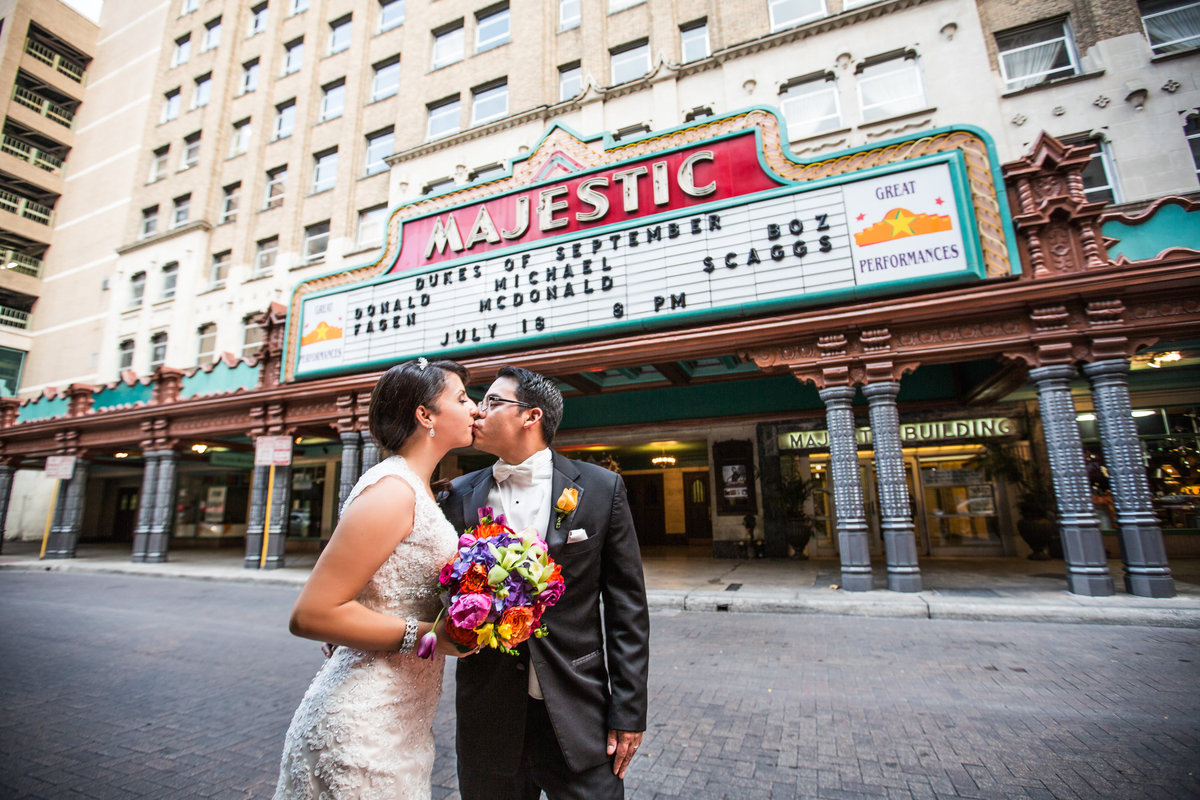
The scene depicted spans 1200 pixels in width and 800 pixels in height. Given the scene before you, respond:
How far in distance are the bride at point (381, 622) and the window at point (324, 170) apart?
2260cm

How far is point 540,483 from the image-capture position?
222 centimetres

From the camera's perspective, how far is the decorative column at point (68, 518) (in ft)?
54.2

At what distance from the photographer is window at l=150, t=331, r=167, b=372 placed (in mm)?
21359

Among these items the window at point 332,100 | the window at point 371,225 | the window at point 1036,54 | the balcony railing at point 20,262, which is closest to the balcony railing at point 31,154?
the balcony railing at point 20,262

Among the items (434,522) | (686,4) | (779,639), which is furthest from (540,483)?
(686,4)

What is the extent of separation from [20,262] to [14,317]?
9.88 ft

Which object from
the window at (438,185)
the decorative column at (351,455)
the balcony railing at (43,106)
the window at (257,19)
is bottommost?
the decorative column at (351,455)

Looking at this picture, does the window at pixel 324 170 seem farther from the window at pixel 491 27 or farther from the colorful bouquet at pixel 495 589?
the colorful bouquet at pixel 495 589

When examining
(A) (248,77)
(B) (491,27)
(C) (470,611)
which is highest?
(A) (248,77)

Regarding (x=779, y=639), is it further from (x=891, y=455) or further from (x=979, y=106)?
(x=979, y=106)

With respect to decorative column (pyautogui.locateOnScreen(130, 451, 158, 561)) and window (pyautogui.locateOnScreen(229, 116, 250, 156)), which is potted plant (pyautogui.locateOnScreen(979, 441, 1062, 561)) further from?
window (pyautogui.locateOnScreen(229, 116, 250, 156))

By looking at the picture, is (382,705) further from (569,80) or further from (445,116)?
(445,116)

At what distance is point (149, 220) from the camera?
24.2 meters

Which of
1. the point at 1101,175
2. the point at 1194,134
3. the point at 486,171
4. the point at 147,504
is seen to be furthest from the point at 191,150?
the point at 1194,134
